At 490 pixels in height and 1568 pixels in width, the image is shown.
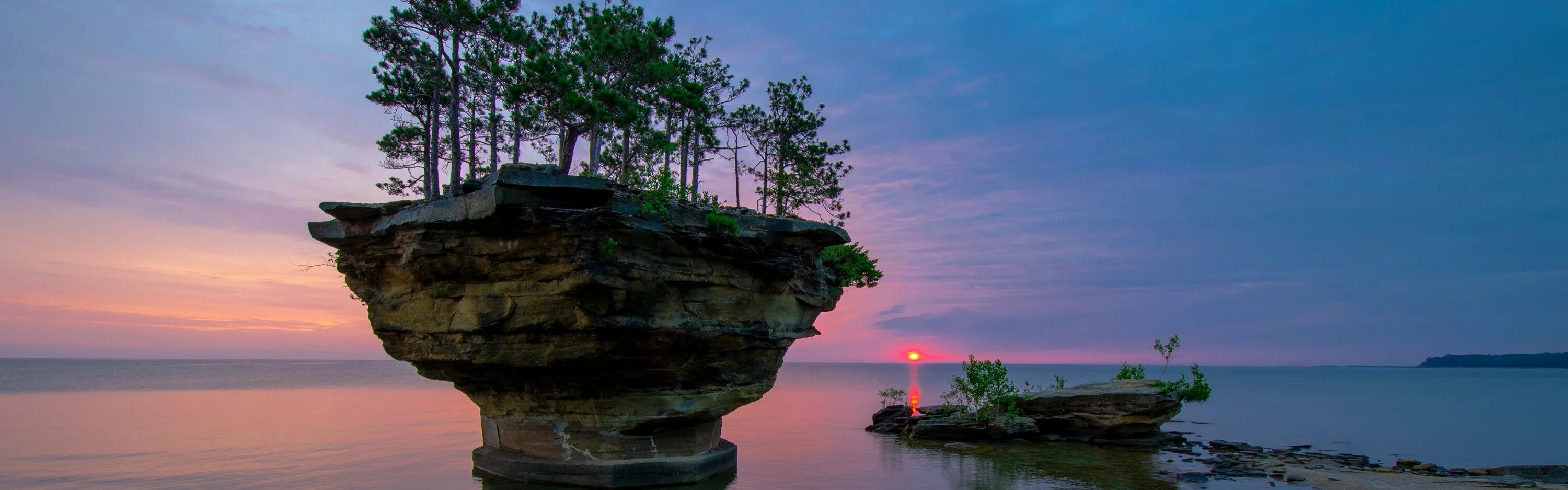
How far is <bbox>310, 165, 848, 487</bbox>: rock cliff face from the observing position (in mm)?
13805

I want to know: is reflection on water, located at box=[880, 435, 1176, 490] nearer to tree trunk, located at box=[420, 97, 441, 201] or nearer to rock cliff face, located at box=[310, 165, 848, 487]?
rock cliff face, located at box=[310, 165, 848, 487]

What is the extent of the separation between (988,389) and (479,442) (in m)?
21.0

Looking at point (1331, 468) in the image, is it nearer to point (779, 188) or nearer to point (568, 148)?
point (779, 188)

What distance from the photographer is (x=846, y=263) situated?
70.7ft

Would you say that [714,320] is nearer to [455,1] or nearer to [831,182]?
[455,1]

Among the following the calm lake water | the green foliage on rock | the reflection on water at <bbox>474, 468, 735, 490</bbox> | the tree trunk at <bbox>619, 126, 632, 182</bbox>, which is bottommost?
the calm lake water

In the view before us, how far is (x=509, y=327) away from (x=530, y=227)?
7.90 ft

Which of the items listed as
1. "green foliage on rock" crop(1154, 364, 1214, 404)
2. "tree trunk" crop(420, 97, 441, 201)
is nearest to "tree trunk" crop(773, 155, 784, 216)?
"tree trunk" crop(420, 97, 441, 201)

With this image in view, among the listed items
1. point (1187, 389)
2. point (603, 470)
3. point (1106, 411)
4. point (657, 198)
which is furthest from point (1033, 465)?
point (657, 198)

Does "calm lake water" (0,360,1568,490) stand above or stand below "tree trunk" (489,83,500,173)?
below

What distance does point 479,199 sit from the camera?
518 inches

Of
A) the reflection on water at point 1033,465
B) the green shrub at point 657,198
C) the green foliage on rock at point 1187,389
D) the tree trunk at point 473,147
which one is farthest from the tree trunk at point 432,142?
the green foliage on rock at point 1187,389

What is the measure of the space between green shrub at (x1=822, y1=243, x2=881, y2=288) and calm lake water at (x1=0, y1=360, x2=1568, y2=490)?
584 cm

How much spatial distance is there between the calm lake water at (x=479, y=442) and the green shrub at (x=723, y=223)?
6589mm
